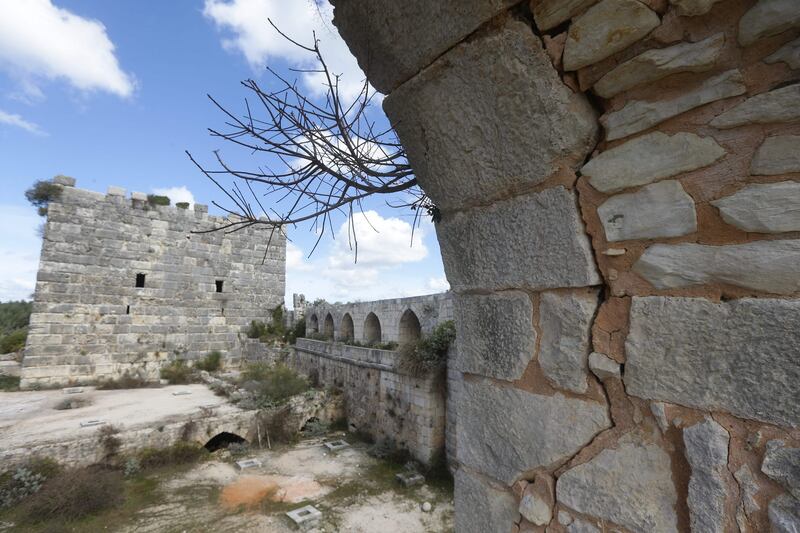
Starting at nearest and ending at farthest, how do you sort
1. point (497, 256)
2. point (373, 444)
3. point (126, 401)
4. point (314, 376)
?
point (497, 256), point (373, 444), point (126, 401), point (314, 376)

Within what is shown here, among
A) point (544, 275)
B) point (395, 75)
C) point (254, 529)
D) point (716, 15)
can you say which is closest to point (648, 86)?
point (716, 15)

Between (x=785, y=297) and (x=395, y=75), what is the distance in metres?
1.26

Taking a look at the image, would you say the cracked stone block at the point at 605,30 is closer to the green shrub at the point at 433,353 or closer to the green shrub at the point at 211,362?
the green shrub at the point at 433,353

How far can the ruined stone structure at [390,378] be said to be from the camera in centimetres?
710

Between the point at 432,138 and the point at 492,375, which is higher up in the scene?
the point at 432,138

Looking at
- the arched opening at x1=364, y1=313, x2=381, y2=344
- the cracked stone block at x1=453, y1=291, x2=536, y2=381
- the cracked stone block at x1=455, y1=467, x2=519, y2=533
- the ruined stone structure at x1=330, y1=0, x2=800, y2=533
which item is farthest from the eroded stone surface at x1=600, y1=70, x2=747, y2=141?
the arched opening at x1=364, y1=313, x2=381, y2=344

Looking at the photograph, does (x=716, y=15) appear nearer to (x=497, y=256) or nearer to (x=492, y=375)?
(x=497, y=256)

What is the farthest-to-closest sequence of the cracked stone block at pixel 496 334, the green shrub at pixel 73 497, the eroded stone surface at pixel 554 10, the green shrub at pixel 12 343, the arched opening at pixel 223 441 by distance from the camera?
1. the green shrub at pixel 12 343
2. the arched opening at pixel 223 441
3. the green shrub at pixel 73 497
4. the cracked stone block at pixel 496 334
5. the eroded stone surface at pixel 554 10

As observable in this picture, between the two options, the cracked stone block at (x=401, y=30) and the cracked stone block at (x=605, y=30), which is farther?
the cracked stone block at (x=401, y=30)

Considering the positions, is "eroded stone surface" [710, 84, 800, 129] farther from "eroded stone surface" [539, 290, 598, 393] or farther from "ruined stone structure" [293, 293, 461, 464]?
"ruined stone structure" [293, 293, 461, 464]

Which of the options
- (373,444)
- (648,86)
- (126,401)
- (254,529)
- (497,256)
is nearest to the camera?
(648,86)

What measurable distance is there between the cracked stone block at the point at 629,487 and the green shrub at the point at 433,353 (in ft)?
19.0

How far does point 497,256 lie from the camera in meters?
1.40

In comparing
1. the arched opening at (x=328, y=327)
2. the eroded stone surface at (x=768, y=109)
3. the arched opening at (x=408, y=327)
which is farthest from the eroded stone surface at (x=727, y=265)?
the arched opening at (x=328, y=327)
